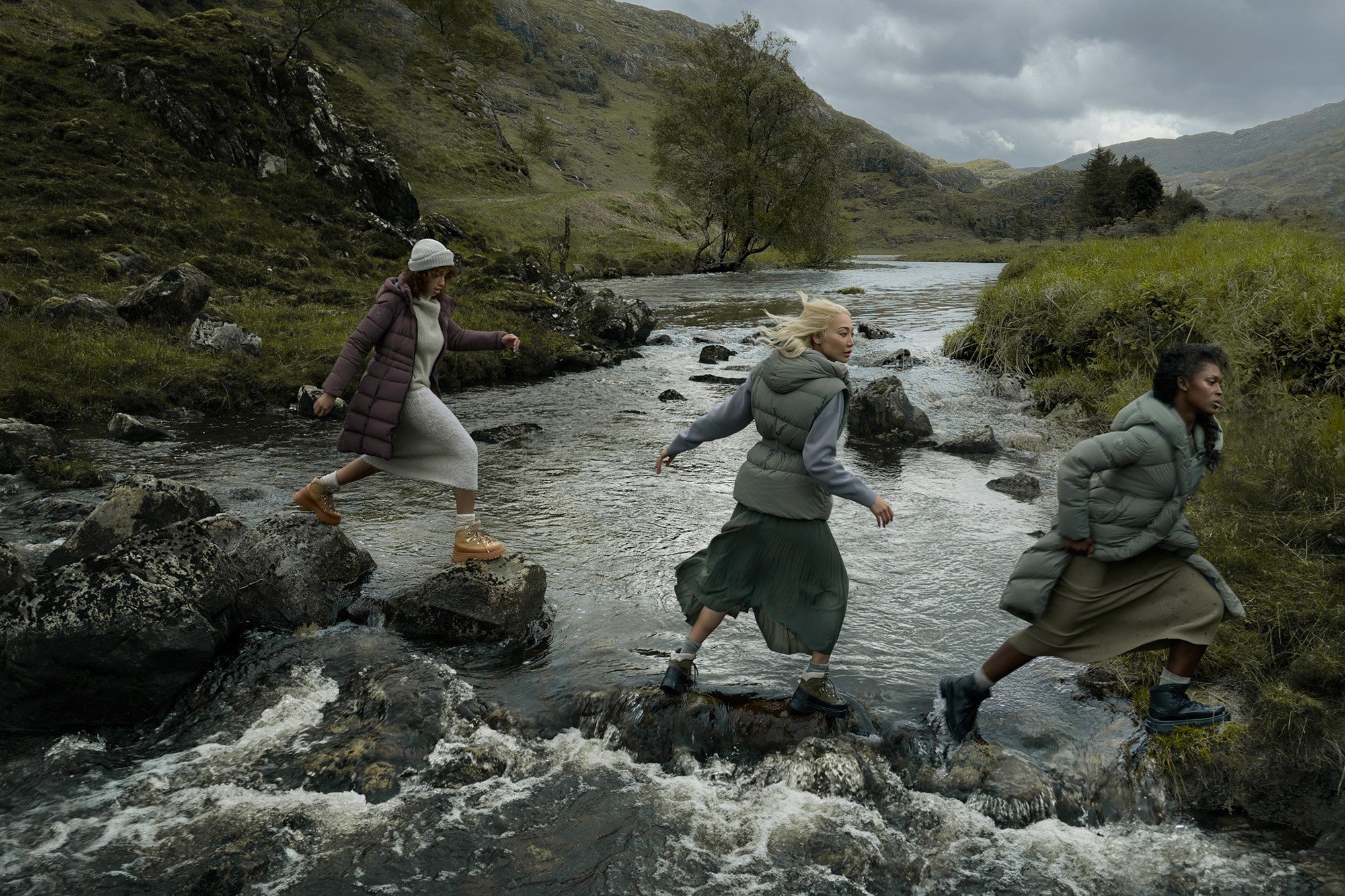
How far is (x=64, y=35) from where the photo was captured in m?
39.1

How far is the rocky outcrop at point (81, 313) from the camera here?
1588cm

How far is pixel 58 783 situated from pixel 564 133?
141 m

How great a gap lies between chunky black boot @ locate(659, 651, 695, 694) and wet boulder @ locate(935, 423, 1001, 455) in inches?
375

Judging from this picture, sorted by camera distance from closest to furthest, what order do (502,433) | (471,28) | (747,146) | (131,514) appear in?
(131,514) → (502,433) → (747,146) → (471,28)

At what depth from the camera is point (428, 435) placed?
299 inches

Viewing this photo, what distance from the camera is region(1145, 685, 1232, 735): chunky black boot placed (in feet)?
16.8

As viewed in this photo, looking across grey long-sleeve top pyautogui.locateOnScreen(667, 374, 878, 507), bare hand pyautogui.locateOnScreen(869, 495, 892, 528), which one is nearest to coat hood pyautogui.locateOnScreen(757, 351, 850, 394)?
grey long-sleeve top pyautogui.locateOnScreen(667, 374, 878, 507)

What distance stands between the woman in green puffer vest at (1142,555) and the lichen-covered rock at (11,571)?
7.61 metres

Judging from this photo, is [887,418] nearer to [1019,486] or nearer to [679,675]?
[1019,486]

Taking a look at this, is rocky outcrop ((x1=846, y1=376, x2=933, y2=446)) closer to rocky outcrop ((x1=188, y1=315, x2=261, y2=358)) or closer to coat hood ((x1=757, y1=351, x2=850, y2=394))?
coat hood ((x1=757, y1=351, x2=850, y2=394))

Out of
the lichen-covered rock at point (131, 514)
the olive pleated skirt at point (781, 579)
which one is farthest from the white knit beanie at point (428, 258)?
the olive pleated skirt at point (781, 579)

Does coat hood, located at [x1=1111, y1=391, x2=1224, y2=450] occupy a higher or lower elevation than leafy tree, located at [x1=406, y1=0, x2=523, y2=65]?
lower

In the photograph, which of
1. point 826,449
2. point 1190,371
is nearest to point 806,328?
point 826,449

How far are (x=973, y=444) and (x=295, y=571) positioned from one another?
11014 millimetres
